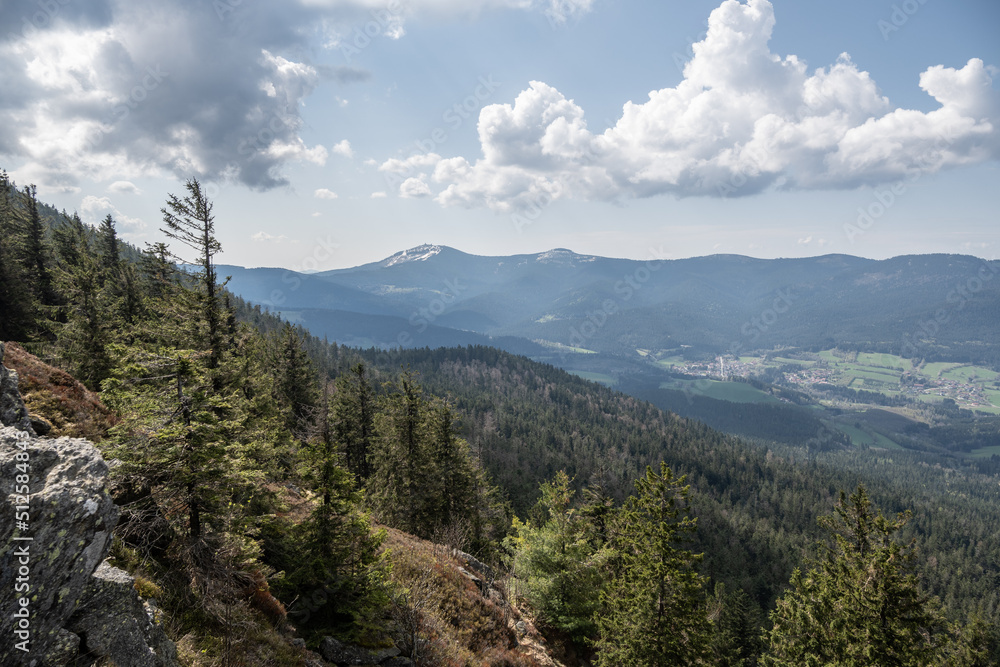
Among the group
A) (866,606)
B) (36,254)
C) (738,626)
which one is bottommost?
(738,626)

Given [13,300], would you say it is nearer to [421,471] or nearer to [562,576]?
[421,471]

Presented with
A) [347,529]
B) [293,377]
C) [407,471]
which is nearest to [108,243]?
[293,377]

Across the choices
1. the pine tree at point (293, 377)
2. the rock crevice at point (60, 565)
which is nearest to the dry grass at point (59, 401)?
the rock crevice at point (60, 565)

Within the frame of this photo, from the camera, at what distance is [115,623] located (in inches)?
244

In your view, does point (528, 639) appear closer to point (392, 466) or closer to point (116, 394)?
point (392, 466)

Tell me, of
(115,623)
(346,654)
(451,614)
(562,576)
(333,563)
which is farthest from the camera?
(562,576)

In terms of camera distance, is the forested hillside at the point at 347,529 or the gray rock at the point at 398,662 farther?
the gray rock at the point at 398,662

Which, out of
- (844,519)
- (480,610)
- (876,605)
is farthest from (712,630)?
(480,610)

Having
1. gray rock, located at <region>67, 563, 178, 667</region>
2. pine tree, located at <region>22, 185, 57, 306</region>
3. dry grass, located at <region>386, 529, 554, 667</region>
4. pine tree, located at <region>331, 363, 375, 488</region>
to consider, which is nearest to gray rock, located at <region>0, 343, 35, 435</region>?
gray rock, located at <region>67, 563, 178, 667</region>

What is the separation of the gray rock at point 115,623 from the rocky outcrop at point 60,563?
0.5 inches

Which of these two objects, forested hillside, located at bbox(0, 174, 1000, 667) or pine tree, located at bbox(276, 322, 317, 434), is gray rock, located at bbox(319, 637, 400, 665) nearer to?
forested hillside, located at bbox(0, 174, 1000, 667)

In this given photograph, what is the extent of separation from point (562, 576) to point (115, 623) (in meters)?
21.0

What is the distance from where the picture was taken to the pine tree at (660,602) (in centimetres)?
1725
